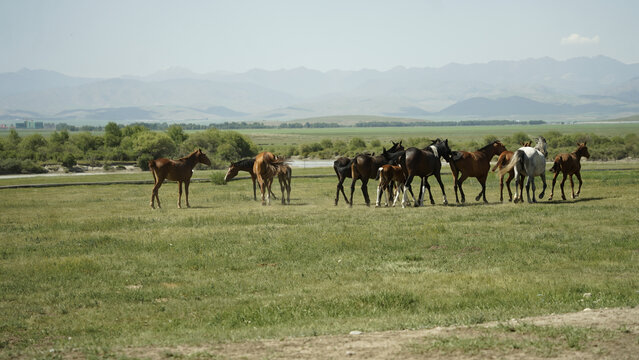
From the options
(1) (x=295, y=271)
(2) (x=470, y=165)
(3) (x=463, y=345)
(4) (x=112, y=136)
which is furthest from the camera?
(4) (x=112, y=136)

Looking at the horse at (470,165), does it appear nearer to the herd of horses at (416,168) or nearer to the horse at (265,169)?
the herd of horses at (416,168)

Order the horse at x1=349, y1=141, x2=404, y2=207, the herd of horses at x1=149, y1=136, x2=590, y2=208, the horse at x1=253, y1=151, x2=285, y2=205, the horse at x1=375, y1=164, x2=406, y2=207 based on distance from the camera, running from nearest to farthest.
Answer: the horse at x1=375, y1=164, x2=406, y2=207
the herd of horses at x1=149, y1=136, x2=590, y2=208
the horse at x1=349, y1=141, x2=404, y2=207
the horse at x1=253, y1=151, x2=285, y2=205

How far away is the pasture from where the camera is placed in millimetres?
10789

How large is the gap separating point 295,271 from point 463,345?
6716 millimetres

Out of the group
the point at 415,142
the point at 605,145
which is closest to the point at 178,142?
the point at 415,142

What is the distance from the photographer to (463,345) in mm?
8594

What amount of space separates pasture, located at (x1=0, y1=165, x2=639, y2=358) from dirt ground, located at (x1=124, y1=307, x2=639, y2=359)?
0.52 meters

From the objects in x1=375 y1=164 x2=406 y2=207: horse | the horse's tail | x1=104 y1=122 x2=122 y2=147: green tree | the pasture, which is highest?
x1=104 y1=122 x2=122 y2=147: green tree

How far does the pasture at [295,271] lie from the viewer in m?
10.8

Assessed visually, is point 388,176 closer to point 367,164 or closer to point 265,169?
point 367,164

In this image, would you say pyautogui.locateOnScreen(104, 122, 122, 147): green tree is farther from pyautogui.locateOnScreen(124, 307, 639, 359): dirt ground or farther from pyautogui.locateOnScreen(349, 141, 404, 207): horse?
pyautogui.locateOnScreen(124, 307, 639, 359): dirt ground

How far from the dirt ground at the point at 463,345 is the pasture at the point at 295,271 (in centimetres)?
52

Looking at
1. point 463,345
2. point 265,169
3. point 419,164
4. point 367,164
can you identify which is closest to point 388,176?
point 419,164

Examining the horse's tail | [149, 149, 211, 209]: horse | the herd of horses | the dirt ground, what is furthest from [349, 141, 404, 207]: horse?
the dirt ground
